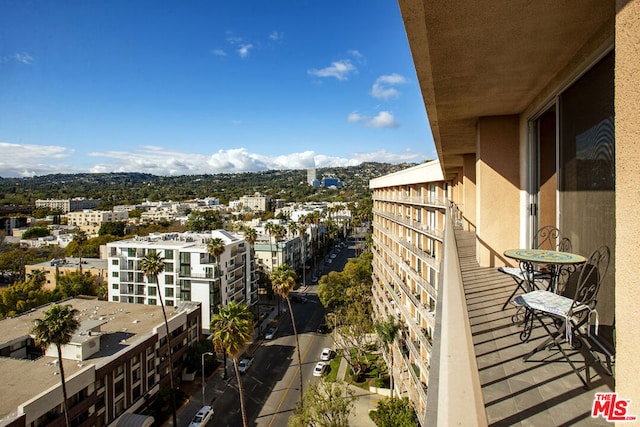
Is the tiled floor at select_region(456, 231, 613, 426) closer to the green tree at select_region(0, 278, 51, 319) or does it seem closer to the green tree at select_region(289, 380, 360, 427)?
the green tree at select_region(289, 380, 360, 427)

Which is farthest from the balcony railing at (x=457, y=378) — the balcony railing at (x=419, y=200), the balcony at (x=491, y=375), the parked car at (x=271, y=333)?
the parked car at (x=271, y=333)

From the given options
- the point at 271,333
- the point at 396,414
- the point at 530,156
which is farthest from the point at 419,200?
the point at 271,333

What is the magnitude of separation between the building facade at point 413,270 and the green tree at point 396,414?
527mm

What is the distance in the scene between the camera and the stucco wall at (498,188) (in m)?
6.48

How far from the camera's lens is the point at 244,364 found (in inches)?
1128

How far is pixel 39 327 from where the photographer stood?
54.0ft

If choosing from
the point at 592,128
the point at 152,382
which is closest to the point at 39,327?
the point at 152,382

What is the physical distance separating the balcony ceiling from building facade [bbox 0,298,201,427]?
766 inches

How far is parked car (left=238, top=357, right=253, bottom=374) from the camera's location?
1109 inches

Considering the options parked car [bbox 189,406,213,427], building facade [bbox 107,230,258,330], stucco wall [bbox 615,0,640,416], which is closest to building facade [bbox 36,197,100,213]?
building facade [bbox 107,230,258,330]

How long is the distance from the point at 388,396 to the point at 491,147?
70.8 feet

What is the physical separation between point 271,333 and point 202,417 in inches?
550

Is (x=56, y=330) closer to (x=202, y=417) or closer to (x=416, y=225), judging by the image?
(x=202, y=417)

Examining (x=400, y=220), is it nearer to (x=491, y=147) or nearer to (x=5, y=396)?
(x=491, y=147)
